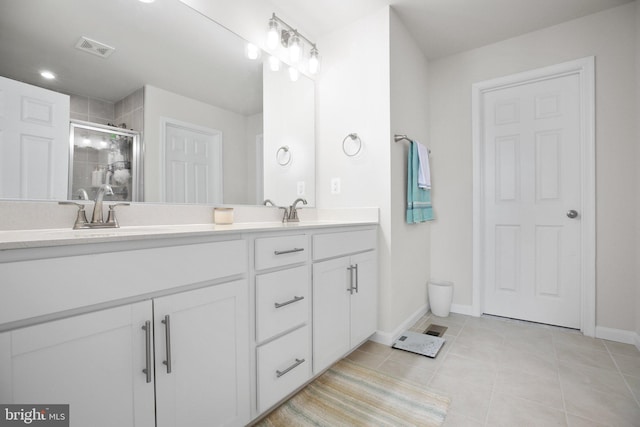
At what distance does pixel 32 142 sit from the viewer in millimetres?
1107

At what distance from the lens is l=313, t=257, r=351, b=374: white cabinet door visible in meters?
1.56

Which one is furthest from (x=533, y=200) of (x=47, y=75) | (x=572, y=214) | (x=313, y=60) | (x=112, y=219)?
(x=47, y=75)

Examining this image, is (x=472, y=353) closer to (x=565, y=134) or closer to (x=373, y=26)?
(x=565, y=134)

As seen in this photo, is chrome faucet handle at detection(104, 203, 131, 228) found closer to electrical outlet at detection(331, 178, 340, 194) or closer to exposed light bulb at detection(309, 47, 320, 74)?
electrical outlet at detection(331, 178, 340, 194)

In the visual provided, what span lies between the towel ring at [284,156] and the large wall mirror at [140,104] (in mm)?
23

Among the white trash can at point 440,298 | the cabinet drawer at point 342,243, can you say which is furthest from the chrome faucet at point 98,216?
the white trash can at point 440,298

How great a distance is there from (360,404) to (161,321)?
1056mm

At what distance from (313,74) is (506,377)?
8.08ft

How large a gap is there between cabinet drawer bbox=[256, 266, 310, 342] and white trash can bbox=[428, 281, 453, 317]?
1.59m

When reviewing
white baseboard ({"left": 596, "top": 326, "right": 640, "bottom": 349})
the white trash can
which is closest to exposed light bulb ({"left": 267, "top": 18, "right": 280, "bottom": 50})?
the white trash can

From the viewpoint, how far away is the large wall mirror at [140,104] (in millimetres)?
1105

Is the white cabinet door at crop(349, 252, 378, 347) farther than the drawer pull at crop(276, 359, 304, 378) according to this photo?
Yes

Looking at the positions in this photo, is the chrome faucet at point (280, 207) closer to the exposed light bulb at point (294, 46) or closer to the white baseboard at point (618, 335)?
the exposed light bulb at point (294, 46)

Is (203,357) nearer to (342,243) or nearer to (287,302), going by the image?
(287,302)
